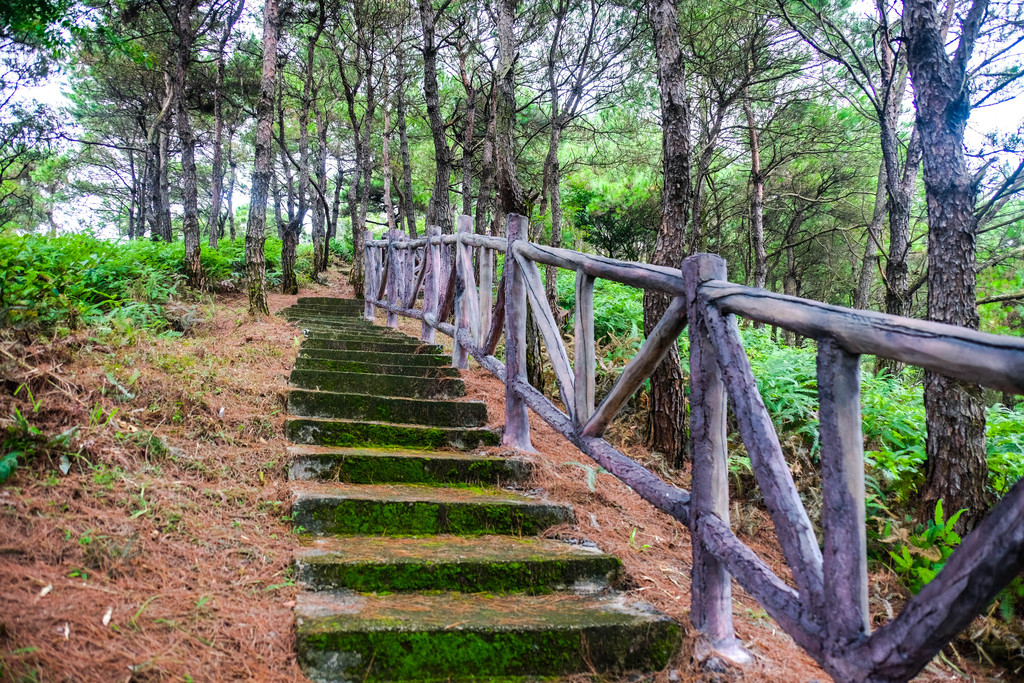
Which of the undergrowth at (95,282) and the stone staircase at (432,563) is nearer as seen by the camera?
the stone staircase at (432,563)

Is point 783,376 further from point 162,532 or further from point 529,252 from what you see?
point 162,532

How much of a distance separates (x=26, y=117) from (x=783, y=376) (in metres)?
22.0

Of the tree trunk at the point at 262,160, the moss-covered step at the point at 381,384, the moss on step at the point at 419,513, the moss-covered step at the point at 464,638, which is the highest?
the tree trunk at the point at 262,160

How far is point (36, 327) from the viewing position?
3.86 metres

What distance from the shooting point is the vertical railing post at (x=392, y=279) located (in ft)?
26.6

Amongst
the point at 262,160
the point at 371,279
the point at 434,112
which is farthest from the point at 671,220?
the point at 371,279

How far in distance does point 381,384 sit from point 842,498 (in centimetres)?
372

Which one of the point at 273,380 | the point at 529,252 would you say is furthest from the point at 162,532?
the point at 529,252

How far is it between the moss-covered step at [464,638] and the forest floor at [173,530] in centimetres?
10

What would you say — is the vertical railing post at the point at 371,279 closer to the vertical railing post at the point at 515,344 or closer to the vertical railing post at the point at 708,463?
the vertical railing post at the point at 515,344

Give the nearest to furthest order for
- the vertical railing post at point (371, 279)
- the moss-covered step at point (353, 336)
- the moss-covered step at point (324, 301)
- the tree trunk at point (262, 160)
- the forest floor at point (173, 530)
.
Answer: the forest floor at point (173, 530)
the moss-covered step at point (353, 336)
the tree trunk at point (262, 160)
the vertical railing post at point (371, 279)
the moss-covered step at point (324, 301)

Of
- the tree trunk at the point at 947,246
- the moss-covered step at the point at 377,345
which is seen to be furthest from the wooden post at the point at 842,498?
the moss-covered step at the point at 377,345

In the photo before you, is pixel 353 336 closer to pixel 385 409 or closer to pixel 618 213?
pixel 385 409

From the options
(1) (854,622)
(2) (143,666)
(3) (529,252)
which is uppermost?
(3) (529,252)
